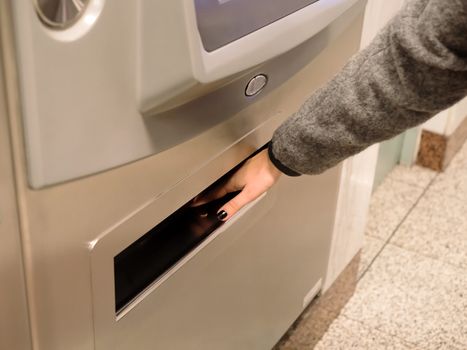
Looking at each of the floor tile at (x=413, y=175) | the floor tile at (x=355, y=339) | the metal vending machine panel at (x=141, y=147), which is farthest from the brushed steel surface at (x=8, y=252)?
the floor tile at (x=413, y=175)

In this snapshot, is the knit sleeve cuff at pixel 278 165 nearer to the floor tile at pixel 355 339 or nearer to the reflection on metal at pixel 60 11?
the reflection on metal at pixel 60 11

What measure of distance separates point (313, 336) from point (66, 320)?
2.60 feet

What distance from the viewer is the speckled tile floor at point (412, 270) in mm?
1388

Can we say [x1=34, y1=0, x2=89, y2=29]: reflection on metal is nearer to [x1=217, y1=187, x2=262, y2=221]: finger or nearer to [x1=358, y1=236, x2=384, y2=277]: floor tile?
[x1=217, y1=187, x2=262, y2=221]: finger

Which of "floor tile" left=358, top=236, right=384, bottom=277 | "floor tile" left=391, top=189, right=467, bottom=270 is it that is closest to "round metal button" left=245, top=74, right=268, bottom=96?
"floor tile" left=358, top=236, right=384, bottom=277

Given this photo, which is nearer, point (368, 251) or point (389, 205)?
point (368, 251)

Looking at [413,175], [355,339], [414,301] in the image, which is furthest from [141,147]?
[413,175]

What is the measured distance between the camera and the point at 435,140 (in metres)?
1.91

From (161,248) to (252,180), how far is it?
0.13 meters

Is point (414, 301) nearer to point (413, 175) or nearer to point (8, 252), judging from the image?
point (413, 175)

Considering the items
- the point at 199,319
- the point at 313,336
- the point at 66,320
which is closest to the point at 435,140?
the point at 313,336

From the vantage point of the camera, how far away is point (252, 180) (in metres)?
0.79

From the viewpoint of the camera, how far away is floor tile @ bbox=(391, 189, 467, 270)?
1.63 m

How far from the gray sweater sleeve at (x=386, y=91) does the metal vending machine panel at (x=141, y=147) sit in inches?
2.5
